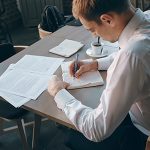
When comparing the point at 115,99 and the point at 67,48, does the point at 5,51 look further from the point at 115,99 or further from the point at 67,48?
the point at 115,99

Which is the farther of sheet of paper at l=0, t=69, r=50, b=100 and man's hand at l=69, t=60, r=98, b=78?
man's hand at l=69, t=60, r=98, b=78

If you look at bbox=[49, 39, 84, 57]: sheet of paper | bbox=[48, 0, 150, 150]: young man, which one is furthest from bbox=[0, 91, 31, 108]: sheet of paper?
bbox=[49, 39, 84, 57]: sheet of paper

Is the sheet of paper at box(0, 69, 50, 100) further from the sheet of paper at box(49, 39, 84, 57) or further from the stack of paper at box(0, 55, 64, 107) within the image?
the sheet of paper at box(49, 39, 84, 57)

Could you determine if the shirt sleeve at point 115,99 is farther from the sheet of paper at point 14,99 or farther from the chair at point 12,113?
the chair at point 12,113

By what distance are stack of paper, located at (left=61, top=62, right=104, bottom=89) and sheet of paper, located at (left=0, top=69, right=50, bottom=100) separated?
0.37ft

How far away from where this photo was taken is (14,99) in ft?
4.35

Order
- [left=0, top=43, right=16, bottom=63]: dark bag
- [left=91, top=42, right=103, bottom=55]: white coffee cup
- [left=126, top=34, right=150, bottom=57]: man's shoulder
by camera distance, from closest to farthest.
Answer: [left=126, top=34, right=150, bottom=57]: man's shoulder
[left=91, top=42, right=103, bottom=55]: white coffee cup
[left=0, top=43, right=16, bottom=63]: dark bag

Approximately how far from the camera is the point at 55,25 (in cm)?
269

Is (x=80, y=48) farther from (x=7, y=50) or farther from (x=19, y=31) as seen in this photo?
(x=19, y=31)

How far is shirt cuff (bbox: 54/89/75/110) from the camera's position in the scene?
1.20 m

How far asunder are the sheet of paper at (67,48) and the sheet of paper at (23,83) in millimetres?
316

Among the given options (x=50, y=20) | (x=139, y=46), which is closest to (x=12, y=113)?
(x=139, y=46)

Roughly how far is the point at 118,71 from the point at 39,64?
0.78 meters

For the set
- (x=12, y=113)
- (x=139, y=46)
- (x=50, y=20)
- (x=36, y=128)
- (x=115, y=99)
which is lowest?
(x=36, y=128)
